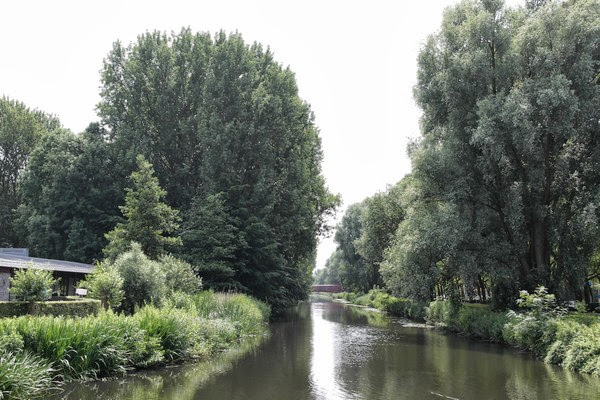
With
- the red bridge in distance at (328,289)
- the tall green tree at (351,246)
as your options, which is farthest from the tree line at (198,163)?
the red bridge in distance at (328,289)

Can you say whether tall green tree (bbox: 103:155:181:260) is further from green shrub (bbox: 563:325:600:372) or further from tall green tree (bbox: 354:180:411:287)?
tall green tree (bbox: 354:180:411:287)

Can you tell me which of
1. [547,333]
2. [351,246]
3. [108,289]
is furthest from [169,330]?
[351,246]

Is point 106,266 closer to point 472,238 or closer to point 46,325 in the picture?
point 46,325

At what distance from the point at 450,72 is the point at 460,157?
16.1 feet

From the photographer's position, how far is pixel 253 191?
40.6 meters

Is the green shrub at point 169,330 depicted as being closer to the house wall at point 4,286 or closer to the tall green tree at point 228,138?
the house wall at point 4,286

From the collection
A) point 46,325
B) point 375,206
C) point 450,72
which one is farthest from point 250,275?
point 46,325

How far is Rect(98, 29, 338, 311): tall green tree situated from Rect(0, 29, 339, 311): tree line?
0.37 ft

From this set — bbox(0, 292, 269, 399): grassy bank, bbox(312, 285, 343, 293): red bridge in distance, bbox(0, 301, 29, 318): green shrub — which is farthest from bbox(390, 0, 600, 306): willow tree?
bbox(312, 285, 343, 293): red bridge in distance

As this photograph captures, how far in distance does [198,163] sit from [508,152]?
30.3m

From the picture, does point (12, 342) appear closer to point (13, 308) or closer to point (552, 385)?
point (13, 308)

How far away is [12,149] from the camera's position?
5609 centimetres

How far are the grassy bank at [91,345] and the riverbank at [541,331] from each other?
14015 millimetres

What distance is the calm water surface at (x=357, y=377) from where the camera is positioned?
13336 mm
